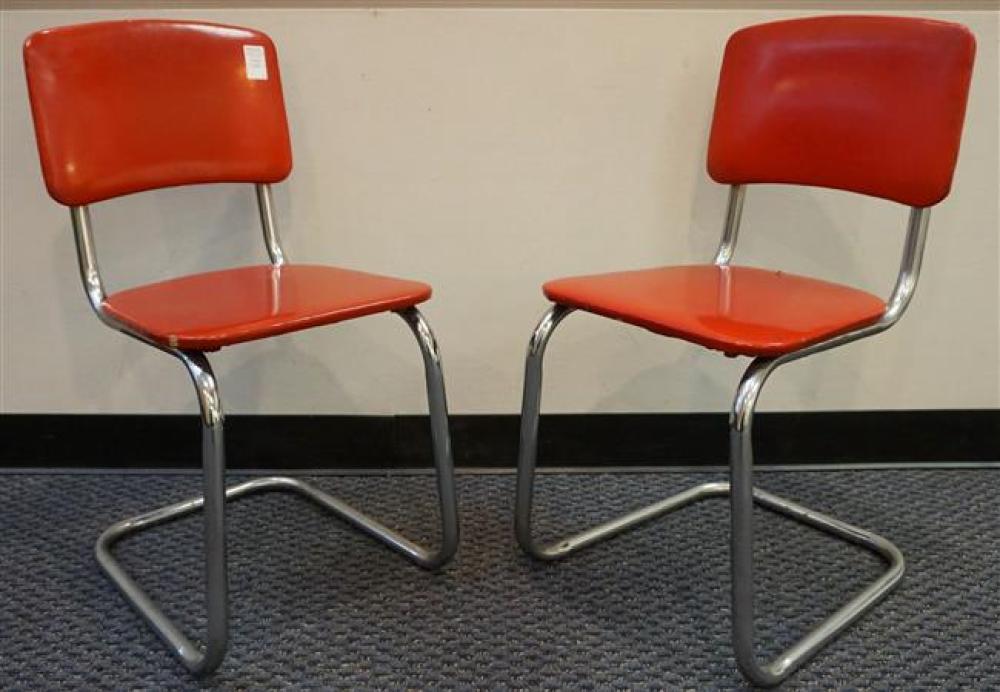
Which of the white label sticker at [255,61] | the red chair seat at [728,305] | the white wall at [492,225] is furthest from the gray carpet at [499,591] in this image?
the white label sticker at [255,61]

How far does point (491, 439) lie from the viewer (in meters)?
1.48

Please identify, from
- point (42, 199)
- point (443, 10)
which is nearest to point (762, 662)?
point (443, 10)

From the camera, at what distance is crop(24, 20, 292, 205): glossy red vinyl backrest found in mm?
996

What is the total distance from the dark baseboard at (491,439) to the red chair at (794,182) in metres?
0.24

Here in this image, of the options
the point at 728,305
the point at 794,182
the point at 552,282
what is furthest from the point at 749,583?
the point at 794,182

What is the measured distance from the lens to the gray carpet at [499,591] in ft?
3.24

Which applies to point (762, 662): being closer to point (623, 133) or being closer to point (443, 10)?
point (623, 133)

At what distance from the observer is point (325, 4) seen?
4.16 feet

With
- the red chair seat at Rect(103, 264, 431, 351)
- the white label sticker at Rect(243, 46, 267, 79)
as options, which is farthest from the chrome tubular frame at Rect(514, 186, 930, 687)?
the white label sticker at Rect(243, 46, 267, 79)

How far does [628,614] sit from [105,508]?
87 cm

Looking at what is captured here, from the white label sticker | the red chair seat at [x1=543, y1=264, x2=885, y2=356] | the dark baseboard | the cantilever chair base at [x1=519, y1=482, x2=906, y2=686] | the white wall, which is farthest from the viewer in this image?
the dark baseboard

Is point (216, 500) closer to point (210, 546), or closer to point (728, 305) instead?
point (210, 546)

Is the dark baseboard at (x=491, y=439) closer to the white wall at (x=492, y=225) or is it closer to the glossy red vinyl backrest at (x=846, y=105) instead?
the white wall at (x=492, y=225)

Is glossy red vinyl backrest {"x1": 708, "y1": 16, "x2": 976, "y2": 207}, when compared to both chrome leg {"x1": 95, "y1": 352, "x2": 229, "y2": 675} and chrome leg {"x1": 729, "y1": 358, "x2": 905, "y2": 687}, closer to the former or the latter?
chrome leg {"x1": 729, "y1": 358, "x2": 905, "y2": 687}
